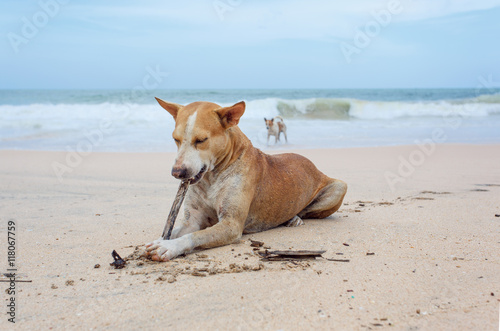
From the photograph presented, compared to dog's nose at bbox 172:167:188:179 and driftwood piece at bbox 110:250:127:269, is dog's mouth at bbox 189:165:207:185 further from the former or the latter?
driftwood piece at bbox 110:250:127:269

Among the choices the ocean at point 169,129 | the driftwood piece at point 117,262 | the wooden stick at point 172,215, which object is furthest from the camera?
the ocean at point 169,129

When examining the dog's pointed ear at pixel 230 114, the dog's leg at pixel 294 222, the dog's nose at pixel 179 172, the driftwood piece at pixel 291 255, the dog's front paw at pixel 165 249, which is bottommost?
the dog's leg at pixel 294 222

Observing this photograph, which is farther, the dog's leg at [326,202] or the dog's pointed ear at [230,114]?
the dog's leg at [326,202]

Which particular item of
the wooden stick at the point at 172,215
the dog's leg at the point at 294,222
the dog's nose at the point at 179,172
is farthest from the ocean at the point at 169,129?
the dog's nose at the point at 179,172

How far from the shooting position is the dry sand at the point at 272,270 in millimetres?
2950

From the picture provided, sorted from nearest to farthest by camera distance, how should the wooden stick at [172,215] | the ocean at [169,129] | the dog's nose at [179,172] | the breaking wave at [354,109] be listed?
the dog's nose at [179,172]
the wooden stick at [172,215]
the ocean at [169,129]
the breaking wave at [354,109]

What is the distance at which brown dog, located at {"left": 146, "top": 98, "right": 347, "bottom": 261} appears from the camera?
4.27m

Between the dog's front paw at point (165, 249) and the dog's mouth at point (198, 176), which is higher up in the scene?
the dog's mouth at point (198, 176)

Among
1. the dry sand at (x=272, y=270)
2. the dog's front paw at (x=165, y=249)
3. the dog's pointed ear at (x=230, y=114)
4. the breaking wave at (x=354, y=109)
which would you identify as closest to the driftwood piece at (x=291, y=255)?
the dry sand at (x=272, y=270)

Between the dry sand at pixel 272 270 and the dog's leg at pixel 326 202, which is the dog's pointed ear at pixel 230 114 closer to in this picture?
the dry sand at pixel 272 270

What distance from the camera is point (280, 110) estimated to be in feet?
117

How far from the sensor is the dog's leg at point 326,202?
5844 millimetres

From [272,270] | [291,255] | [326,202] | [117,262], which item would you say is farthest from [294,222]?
[117,262]

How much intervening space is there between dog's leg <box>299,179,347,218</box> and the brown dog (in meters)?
0.01
